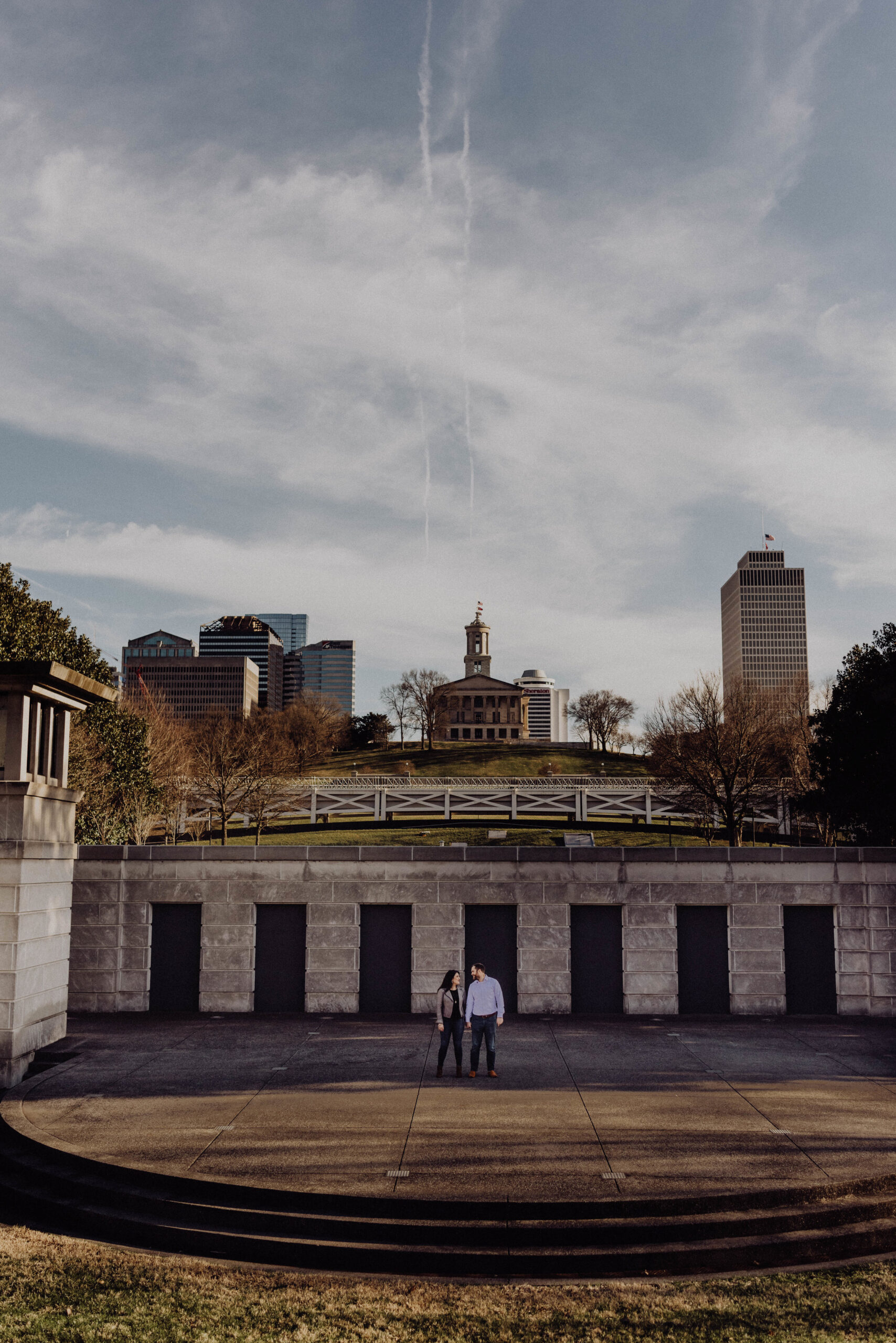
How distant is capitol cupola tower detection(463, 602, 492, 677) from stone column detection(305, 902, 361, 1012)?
17633 centimetres

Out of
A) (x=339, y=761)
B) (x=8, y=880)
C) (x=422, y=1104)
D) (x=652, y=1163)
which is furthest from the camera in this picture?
(x=339, y=761)

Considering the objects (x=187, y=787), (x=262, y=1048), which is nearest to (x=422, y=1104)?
(x=262, y=1048)

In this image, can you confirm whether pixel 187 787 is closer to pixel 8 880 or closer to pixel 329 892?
pixel 329 892

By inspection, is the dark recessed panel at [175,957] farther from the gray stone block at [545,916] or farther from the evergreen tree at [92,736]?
the evergreen tree at [92,736]

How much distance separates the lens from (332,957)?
19.9 meters

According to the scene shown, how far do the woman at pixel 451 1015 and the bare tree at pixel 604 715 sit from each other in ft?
336

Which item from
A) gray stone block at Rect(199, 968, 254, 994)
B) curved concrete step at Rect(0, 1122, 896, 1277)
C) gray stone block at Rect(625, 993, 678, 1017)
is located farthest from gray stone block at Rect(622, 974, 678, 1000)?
curved concrete step at Rect(0, 1122, 896, 1277)

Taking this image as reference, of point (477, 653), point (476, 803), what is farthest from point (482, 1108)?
point (477, 653)

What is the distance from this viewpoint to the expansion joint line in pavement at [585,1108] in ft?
33.6

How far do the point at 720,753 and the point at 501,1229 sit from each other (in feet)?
133

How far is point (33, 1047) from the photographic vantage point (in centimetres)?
1517

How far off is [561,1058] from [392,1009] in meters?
5.27

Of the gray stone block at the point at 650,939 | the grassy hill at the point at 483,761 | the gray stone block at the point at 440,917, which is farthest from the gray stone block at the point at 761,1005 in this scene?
the grassy hill at the point at 483,761

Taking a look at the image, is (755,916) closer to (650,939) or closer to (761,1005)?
(761,1005)
